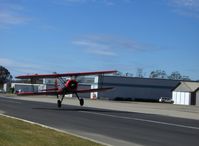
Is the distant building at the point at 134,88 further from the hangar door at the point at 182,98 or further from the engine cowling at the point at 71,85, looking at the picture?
the engine cowling at the point at 71,85

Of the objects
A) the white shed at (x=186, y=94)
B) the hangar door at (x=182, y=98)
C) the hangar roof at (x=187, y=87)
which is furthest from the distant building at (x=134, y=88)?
the hangar door at (x=182, y=98)

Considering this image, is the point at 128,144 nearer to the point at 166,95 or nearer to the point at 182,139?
the point at 182,139

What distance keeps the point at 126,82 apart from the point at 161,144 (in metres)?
104

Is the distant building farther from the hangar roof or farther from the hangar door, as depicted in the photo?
the hangar door

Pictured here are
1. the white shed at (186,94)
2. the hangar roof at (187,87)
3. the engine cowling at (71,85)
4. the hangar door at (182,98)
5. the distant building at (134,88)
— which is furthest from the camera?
the distant building at (134,88)

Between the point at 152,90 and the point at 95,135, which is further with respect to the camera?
the point at 152,90

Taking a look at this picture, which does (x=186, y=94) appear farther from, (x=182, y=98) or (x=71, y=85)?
(x=71, y=85)

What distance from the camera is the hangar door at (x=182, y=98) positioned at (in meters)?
101

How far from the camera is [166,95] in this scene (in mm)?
124625

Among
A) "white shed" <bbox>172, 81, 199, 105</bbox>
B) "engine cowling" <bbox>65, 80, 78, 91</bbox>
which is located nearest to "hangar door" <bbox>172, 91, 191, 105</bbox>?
"white shed" <bbox>172, 81, 199, 105</bbox>

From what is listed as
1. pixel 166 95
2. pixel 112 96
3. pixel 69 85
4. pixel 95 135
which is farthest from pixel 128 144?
pixel 166 95

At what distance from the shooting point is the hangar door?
101 meters

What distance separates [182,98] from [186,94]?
51.2 inches

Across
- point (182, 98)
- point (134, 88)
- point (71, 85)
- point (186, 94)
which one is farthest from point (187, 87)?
point (71, 85)
